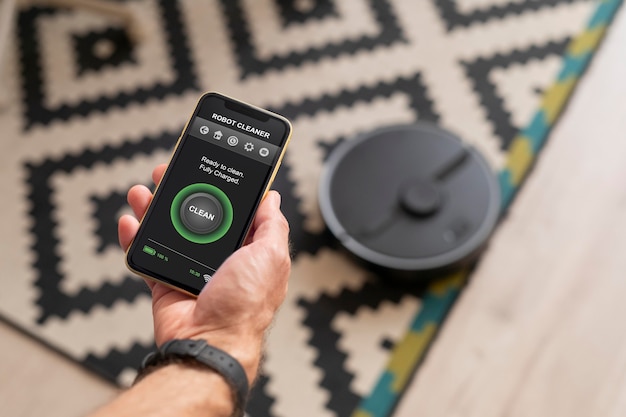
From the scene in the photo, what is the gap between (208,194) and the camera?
84cm

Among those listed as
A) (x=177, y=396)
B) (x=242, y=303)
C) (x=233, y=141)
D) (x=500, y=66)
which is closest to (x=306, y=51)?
(x=500, y=66)

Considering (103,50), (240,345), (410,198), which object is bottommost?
(410,198)

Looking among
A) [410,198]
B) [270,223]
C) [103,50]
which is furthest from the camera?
[103,50]

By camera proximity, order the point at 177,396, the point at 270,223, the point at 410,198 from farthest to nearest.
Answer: the point at 410,198
the point at 270,223
the point at 177,396

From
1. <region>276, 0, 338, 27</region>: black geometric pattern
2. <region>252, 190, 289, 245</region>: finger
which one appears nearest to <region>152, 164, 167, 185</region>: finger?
<region>252, 190, 289, 245</region>: finger

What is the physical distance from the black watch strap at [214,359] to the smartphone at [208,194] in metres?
0.10

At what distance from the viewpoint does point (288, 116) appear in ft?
5.25

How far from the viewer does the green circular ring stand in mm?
828

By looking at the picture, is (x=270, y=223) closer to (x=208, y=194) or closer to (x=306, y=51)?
(x=208, y=194)

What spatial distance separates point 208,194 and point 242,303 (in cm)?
15

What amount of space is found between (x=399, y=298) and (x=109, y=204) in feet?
2.01

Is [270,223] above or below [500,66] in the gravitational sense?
above

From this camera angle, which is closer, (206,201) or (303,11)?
(206,201)

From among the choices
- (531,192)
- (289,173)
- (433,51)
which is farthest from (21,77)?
(531,192)
